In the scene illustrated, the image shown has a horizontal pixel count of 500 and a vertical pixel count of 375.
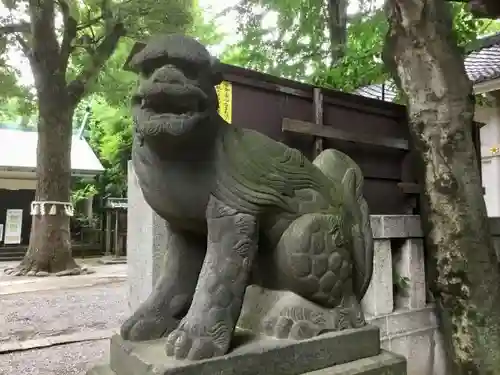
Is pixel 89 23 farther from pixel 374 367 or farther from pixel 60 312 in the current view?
pixel 374 367

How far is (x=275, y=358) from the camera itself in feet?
4.08

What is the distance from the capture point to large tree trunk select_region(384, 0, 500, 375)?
96.0 inches

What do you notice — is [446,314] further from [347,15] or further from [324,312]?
[347,15]

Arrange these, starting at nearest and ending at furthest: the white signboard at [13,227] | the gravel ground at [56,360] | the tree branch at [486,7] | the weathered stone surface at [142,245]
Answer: the weathered stone surface at [142,245]
the tree branch at [486,7]
the gravel ground at [56,360]
the white signboard at [13,227]

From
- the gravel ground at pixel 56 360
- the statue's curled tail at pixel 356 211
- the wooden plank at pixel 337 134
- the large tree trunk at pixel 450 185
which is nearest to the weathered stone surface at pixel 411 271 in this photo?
the large tree trunk at pixel 450 185

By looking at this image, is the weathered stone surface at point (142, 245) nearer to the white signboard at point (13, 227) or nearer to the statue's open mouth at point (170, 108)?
the statue's open mouth at point (170, 108)

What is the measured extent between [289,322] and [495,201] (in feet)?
20.9

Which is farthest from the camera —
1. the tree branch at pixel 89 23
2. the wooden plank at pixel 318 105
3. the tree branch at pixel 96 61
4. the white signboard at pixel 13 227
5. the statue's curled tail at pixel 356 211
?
the white signboard at pixel 13 227

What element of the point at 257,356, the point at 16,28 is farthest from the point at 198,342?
the point at 16,28

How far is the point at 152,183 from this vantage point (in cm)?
125

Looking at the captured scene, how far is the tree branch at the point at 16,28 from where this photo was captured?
26.8ft

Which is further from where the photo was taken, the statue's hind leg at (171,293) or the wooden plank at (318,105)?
the wooden plank at (318,105)

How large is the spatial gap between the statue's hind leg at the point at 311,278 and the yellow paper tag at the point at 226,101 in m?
1.42

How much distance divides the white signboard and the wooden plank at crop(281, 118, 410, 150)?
1085cm
